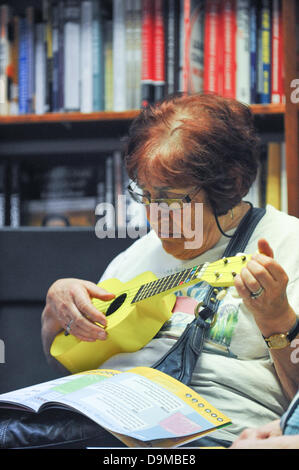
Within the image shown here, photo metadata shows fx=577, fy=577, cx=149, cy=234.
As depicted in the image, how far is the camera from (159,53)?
1533mm

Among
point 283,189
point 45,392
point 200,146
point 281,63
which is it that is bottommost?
point 45,392

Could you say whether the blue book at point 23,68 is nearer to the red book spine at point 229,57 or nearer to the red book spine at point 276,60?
the red book spine at point 229,57

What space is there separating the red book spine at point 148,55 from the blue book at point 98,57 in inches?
4.6

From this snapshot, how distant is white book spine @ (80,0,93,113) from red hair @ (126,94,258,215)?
19.1 inches

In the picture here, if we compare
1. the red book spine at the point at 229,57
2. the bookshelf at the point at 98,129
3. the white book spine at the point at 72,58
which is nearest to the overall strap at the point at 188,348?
the bookshelf at the point at 98,129

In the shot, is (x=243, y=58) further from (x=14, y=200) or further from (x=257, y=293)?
(x=257, y=293)

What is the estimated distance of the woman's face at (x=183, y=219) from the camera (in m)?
1.05

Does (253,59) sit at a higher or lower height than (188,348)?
higher

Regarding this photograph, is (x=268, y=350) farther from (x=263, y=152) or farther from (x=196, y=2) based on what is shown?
(x=196, y=2)

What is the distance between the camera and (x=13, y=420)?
0.87 meters

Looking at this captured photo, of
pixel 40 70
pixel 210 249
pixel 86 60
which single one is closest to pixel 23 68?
pixel 40 70

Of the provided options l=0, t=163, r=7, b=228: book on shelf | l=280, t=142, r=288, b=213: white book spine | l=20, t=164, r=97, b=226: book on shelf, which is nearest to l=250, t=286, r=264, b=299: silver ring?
l=280, t=142, r=288, b=213: white book spine

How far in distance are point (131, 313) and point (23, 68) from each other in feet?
2.99
